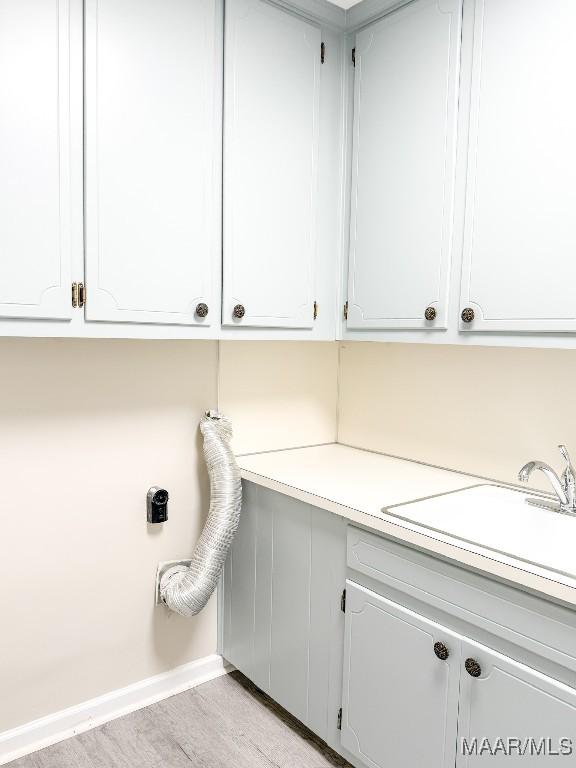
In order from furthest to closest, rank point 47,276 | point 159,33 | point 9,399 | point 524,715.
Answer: point 9,399 < point 159,33 < point 47,276 < point 524,715

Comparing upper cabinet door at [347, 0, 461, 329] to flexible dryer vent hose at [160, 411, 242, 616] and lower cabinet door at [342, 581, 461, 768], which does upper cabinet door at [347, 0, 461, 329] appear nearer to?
flexible dryer vent hose at [160, 411, 242, 616]

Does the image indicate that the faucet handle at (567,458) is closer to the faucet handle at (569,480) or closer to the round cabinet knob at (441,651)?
the faucet handle at (569,480)

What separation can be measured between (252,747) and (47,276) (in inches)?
61.5

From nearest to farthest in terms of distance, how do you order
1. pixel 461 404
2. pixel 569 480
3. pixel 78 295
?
pixel 78 295 → pixel 569 480 → pixel 461 404

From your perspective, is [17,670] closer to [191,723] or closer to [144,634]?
[144,634]

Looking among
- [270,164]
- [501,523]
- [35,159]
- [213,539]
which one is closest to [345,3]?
[270,164]

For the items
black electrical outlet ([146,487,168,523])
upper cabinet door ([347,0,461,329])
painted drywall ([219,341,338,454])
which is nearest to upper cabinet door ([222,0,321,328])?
upper cabinet door ([347,0,461,329])

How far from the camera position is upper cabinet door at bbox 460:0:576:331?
1.43 metres

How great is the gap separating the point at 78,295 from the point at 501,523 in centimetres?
127

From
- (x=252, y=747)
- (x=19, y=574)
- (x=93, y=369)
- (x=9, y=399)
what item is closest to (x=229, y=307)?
(x=93, y=369)

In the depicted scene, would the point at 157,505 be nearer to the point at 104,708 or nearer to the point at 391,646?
the point at 104,708

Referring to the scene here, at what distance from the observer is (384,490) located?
1.82m

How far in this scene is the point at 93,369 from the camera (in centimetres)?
190

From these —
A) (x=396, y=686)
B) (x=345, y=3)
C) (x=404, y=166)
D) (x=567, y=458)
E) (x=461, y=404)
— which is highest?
(x=345, y=3)
